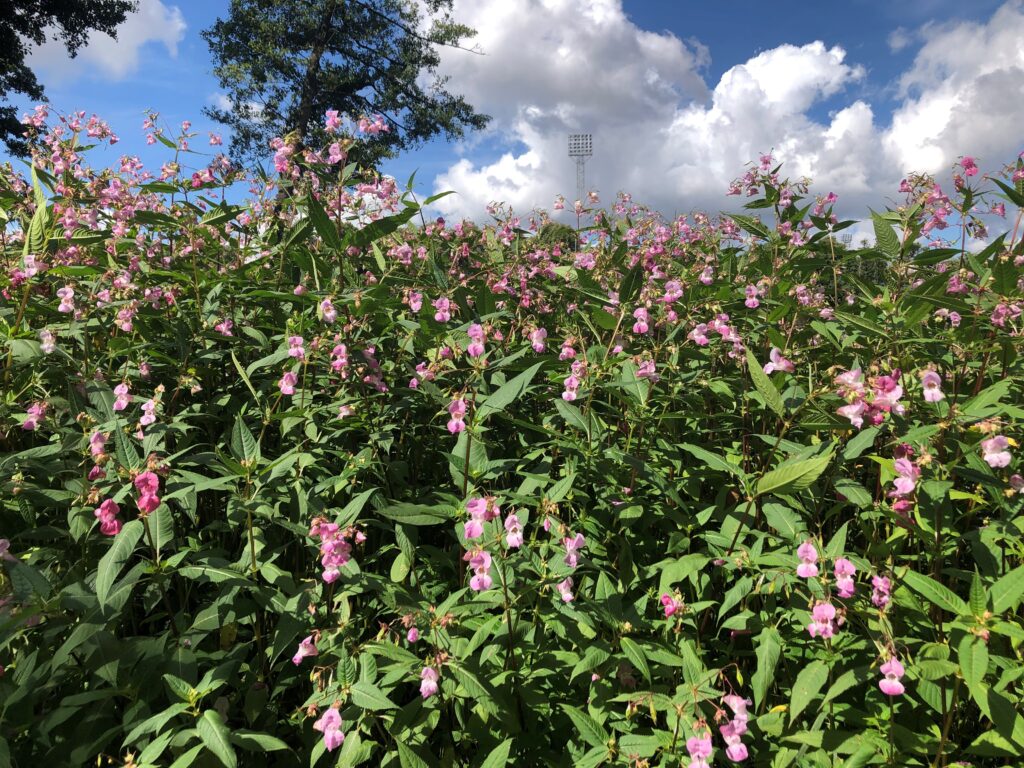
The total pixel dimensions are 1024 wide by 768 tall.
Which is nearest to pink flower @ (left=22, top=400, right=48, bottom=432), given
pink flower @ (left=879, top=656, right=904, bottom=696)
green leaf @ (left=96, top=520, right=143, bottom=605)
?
green leaf @ (left=96, top=520, right=143, bottom=605)

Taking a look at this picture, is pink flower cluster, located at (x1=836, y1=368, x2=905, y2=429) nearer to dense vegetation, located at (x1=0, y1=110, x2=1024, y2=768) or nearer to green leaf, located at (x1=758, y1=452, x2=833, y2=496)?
dense vegetation, located at (x1=0, y1=110, x2=1024, y2=768)

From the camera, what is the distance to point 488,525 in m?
2.04

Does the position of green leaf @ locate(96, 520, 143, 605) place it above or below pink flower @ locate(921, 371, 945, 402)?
below

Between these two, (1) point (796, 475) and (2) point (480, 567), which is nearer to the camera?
(1) point (796, 475)

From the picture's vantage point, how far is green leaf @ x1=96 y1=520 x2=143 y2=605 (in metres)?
1.75

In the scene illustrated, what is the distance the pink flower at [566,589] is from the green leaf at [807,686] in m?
0.70

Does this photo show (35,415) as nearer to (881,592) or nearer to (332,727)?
(332,727)

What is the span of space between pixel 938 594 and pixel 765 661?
0.54 m

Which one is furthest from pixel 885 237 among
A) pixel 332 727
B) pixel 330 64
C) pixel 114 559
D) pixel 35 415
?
pixel 330 64

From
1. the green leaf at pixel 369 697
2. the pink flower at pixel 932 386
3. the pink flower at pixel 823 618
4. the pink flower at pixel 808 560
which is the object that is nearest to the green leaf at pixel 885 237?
the pink flower at pixel 932 386

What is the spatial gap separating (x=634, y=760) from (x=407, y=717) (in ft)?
2.30

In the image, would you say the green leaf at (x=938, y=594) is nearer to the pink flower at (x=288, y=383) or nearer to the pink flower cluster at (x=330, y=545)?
the pink flower cluster at (x=330, y=545)

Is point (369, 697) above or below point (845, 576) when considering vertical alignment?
below

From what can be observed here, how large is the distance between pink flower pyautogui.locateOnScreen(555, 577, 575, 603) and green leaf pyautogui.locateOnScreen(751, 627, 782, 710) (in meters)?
0.61
